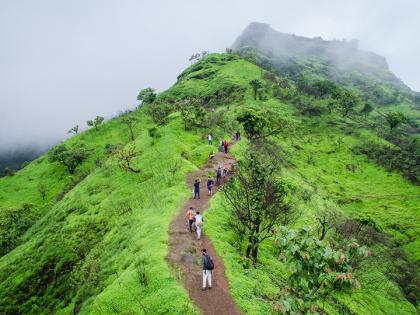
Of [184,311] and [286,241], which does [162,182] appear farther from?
[286,241]

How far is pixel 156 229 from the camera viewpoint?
29625 mm

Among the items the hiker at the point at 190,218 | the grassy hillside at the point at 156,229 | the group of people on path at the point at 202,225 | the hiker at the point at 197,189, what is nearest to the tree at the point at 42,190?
the grassy hillside at the point at 156,229

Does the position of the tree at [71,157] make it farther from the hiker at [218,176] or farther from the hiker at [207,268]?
the hiker at [207,268]

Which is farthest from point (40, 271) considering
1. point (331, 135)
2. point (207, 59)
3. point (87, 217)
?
point (207, 59)

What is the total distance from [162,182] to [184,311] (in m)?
25.2

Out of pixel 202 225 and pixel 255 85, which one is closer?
pixel 202 225

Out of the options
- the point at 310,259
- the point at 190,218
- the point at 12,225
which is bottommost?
the point at 12,225

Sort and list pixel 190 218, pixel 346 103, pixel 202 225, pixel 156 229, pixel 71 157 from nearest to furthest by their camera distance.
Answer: pixel 202 225, pixel 190 218, pixel 156 229, pixel 71 157, pixel 346 103

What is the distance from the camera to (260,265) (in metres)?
27.0

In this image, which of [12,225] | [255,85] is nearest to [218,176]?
[12,225]

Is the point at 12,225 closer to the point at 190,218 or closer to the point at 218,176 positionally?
the point at 218,176

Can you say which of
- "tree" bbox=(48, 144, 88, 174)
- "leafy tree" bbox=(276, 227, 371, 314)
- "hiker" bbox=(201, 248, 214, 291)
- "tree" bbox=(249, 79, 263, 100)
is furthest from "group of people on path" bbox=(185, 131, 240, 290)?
"tree" bbox=(249, 79, 263, 100)

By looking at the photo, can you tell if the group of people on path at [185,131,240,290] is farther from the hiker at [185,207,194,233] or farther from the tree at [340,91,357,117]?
the tree at [340,91,357,117]

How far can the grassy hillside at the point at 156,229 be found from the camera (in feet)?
75.5
